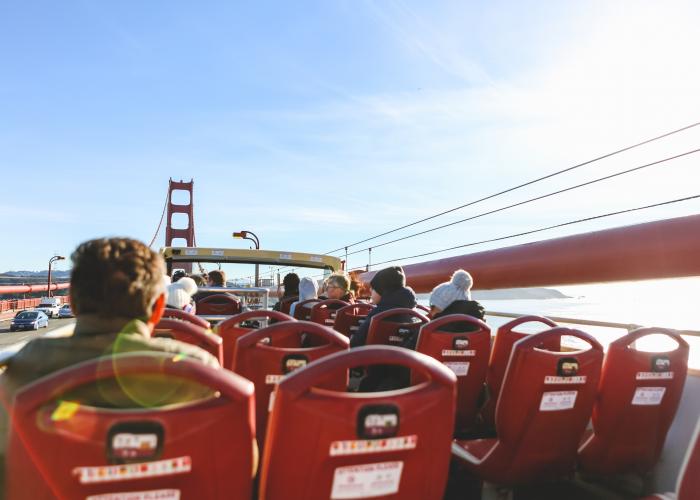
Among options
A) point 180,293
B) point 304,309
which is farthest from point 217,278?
point 180,293

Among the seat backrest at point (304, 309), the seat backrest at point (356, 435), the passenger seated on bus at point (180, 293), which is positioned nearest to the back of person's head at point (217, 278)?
the seat backrest at point (304, 309)

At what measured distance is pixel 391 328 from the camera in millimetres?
3885

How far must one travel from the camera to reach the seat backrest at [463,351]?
319 cm

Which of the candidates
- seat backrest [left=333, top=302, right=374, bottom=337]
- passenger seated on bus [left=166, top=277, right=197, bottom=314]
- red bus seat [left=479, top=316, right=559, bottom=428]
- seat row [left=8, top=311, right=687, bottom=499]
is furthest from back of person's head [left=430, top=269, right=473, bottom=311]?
seat row [left=8, top=311, right=687, bottom=499]

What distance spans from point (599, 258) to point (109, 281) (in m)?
2.49

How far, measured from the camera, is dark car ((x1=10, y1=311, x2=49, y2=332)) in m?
40.7

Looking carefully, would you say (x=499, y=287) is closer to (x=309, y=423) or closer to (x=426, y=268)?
(x=426, y=268)

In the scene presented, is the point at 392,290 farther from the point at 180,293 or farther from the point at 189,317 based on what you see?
the point at 189,317

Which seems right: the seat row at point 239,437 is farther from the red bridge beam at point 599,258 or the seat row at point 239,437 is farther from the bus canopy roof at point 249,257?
the bus canopy roof at point 249,257

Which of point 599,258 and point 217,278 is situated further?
point 217,278

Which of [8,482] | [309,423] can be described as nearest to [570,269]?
[309,423]

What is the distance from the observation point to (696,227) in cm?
253

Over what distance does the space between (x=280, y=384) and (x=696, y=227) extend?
2.09m

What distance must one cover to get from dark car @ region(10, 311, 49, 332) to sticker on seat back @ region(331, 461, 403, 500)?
4570 centimetres
